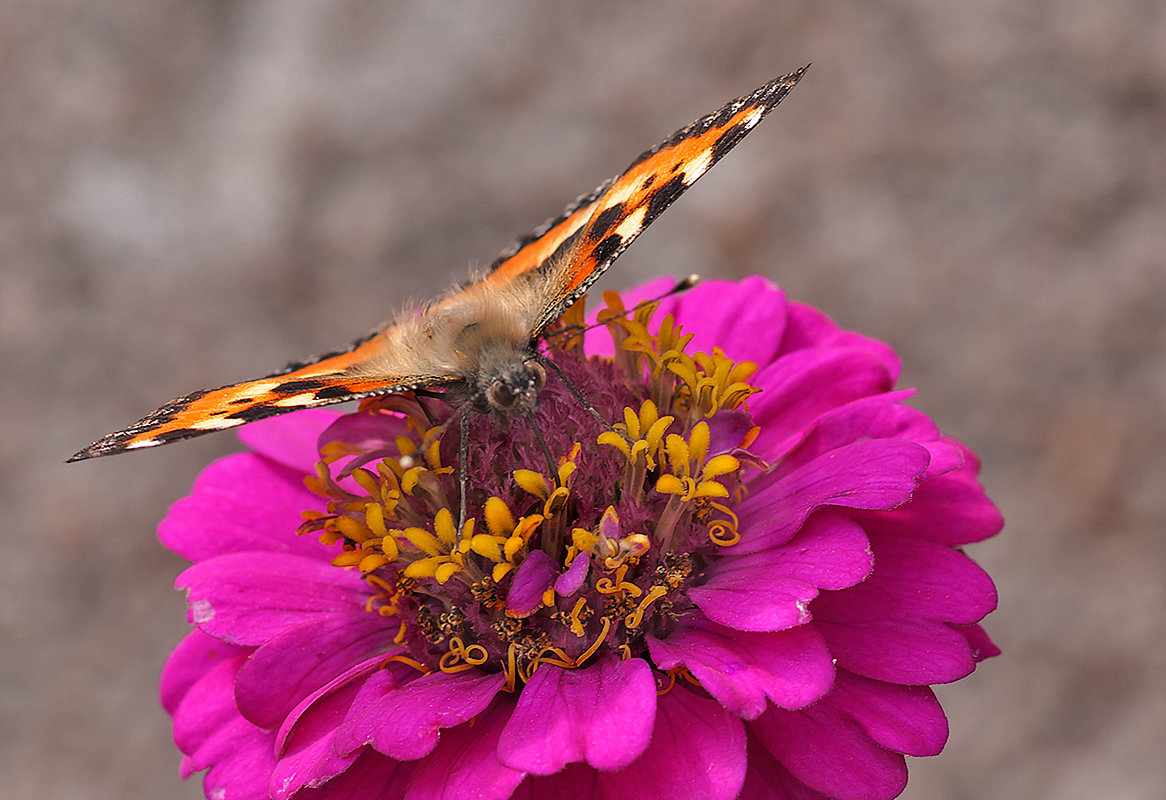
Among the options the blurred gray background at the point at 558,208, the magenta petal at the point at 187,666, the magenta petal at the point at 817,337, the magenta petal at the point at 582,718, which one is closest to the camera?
the magenta petal at the point at 582,718

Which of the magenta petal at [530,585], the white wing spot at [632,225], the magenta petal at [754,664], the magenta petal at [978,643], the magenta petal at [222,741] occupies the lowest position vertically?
the magenta petal at [978,643]

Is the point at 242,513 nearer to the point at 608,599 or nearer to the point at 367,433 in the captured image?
the point at 367,433

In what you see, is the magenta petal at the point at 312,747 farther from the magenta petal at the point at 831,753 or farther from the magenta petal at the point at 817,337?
the magenta petal at the point at 817,337

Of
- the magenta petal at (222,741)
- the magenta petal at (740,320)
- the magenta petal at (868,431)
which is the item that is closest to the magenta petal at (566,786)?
the magenta petal at (222,741)

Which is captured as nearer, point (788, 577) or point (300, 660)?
point (788, 577)

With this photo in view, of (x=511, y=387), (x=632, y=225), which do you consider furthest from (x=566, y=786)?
(x=632, y=225)

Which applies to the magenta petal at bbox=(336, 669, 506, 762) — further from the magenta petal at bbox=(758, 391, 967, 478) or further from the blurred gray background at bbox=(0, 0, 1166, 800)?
the blurred gray background at bbox=(0, 0, 1166, 800)
